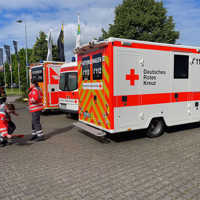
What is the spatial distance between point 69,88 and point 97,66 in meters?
3.70

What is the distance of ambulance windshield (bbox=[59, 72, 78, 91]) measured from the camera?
9.23 meters

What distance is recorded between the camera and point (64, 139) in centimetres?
659

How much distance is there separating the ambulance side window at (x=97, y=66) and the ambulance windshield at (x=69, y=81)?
10.2 ft

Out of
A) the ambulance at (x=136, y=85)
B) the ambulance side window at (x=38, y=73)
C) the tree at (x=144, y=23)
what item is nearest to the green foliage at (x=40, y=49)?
the tree at (x=144, y=23)

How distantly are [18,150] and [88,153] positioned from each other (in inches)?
73.4

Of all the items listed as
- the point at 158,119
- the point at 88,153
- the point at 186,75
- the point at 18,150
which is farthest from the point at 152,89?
the point at 18,150

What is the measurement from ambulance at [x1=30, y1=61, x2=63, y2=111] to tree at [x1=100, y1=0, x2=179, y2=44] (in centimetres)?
1043

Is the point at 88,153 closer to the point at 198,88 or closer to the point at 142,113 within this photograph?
the point at 142,113

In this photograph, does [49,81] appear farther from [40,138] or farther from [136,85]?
[136,85]

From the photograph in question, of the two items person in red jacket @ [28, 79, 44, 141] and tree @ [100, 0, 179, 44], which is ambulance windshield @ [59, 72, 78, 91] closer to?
person in red jacket @ [28, 79, 44, 141]

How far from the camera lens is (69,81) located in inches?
375

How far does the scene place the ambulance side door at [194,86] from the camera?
6918 mm

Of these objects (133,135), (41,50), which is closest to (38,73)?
(133,135)

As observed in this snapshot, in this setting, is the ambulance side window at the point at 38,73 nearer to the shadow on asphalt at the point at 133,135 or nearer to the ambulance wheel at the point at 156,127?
the shadow on asphalt at the point at 133,135
